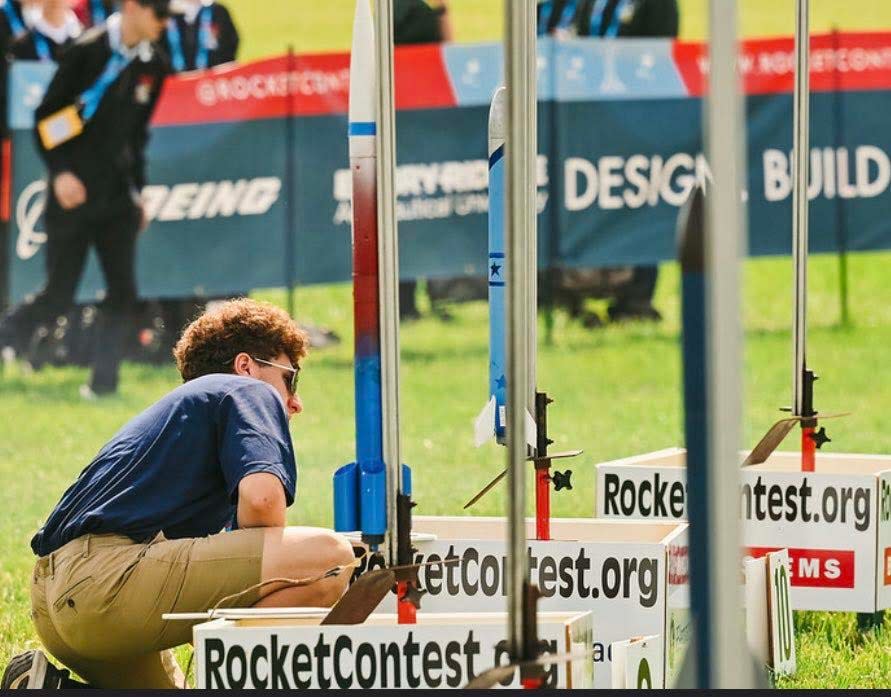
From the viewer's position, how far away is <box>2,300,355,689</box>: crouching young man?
4941mm

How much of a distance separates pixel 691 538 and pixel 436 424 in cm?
775

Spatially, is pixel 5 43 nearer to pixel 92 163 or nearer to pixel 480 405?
pixel 92 163

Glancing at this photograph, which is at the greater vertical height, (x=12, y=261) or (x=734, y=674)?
(x=12, y=261)

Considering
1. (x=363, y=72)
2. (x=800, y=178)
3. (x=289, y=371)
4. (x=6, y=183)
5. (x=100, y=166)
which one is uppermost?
(x=100, y=166)

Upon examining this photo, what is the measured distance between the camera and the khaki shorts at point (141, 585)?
16.3 feet

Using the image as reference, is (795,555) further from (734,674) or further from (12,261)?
(12,261)

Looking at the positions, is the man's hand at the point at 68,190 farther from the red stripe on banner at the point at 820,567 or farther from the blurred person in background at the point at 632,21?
the red stripe on banner at the point at 820,567

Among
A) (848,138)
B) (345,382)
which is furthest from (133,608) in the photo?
(848,138)

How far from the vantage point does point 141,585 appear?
195 inches

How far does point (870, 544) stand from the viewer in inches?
247

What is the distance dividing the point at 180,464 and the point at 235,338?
488mm

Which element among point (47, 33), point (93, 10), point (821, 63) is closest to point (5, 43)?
point (47, 33)

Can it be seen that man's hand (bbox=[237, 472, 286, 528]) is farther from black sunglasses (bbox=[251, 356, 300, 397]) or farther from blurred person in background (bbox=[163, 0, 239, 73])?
blurred person in background (bbox=[163, 0, 239, 73])

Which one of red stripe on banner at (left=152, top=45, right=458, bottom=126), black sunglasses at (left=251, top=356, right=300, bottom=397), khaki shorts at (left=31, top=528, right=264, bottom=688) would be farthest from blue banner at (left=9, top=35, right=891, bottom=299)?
khaki shorts at (left=31, top=528, right=264, bottom=688)
